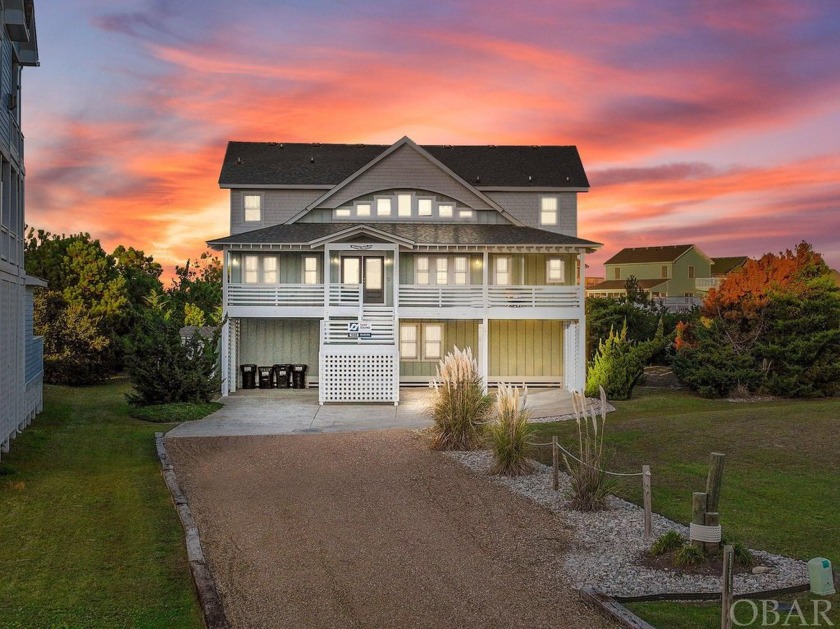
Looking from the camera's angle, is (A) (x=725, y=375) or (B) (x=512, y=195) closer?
(A) (x=725, y=375)

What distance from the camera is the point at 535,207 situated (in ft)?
104

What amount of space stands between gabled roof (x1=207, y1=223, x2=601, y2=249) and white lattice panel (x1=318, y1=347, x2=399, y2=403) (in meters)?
4.37

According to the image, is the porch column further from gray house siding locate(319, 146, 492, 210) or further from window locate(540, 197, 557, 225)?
window locate(540, 197, 557, 225)

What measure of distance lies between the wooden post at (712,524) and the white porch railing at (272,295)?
2022 centimetres

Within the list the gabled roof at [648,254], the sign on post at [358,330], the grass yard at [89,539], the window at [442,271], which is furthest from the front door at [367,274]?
the gabled roof at [648,254]

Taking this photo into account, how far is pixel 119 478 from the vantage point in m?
14.0

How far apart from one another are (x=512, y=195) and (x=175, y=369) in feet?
49.5

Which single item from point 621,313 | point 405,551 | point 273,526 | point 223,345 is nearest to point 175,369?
point 223,345

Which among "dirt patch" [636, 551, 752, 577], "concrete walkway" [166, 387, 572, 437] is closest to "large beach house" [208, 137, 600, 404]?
"concrete walkway" [166, 387, 572, 437]

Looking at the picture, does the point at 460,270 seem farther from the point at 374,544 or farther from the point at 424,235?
the point at 374,544

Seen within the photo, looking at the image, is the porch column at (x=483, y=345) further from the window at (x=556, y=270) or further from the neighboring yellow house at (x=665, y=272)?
the neighboring yellow house at (x=665, y=272)

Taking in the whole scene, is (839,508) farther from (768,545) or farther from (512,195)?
(512,195)

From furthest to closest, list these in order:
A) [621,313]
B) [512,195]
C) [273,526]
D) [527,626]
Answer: [621,313] → [512,195] → [273,526] → [527,626]

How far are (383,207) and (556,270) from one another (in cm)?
696
